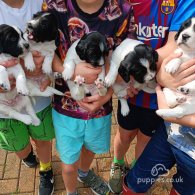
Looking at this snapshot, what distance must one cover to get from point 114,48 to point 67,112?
0.69 meters

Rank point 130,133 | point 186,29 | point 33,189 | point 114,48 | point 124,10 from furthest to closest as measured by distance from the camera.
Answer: point 33,189
point 130,133
point 114,48
point 124,10
point 186,29

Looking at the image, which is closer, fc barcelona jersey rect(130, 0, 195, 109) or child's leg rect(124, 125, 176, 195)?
fc barcelona jersey rect(130, 0, 195, 109)

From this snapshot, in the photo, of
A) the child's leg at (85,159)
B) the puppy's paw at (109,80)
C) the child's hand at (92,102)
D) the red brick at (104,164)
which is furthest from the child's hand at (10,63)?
the red brick at (104,164)

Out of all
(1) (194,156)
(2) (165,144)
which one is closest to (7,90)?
(2) (165,144)

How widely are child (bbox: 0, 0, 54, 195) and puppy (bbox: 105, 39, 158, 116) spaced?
0.66 metres

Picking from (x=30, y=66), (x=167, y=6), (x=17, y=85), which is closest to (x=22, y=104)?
(x=17, y=85)

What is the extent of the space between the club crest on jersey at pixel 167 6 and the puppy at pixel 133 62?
0.33 metres

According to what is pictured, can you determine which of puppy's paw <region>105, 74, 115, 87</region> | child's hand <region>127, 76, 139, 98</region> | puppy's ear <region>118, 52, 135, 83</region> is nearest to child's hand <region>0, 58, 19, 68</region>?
puppy's paw <region>105, 74, 115, 87</region>

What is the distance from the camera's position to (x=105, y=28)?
270 cm

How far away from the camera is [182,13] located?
2.66 metres

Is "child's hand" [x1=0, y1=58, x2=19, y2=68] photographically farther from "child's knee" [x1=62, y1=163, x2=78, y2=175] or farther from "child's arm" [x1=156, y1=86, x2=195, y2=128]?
"child's arm" [x1=156, y1=86, x2=195, y2=128]

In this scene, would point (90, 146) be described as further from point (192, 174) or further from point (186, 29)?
point (186, 29)

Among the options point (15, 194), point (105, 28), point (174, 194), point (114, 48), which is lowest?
point (15, 194)

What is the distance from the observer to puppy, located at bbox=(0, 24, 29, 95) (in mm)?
2559
